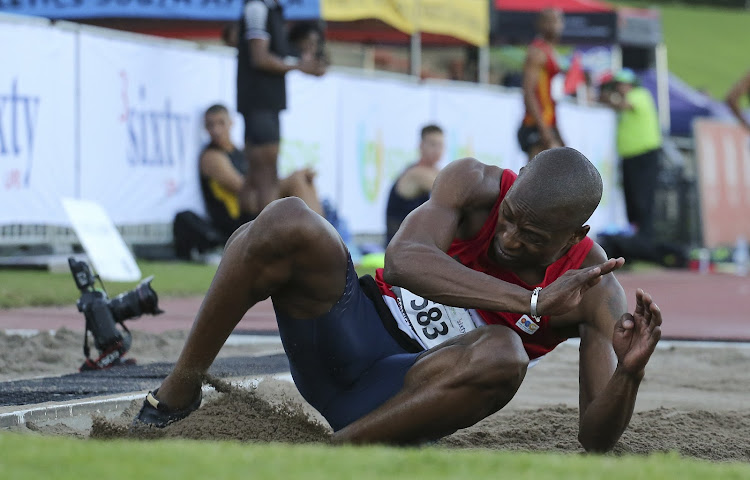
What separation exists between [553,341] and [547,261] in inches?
12.9

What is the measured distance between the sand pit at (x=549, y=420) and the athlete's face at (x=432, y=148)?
16.5ft

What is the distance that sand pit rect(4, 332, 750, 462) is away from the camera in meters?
Result: 3.94

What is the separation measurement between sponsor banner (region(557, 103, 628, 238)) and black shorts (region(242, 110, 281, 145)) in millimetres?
8203

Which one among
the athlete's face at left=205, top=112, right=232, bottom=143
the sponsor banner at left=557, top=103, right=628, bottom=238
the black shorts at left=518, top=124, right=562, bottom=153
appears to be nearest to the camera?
the athlete's face at left=205, top=112, right=232, bottom=143

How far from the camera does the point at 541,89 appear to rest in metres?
12.2

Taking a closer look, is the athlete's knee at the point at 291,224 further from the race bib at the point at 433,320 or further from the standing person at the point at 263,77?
the standing person at the point at 263,77

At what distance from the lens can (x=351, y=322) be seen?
377cm

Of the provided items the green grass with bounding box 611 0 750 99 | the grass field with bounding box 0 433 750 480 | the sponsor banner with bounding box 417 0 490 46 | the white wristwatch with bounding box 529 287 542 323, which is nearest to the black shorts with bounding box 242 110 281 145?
the sponsor banner with bounding box 417 0 490 46

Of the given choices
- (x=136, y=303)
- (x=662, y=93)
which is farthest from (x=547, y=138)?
(x=662, y=93)

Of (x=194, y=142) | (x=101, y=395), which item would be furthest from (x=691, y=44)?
(x=101, y=395)

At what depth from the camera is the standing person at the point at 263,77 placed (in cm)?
1016

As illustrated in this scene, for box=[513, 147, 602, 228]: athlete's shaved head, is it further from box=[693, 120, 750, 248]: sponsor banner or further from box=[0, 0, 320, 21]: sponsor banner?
box=[693, 120, 750, 248]: sponsor banner

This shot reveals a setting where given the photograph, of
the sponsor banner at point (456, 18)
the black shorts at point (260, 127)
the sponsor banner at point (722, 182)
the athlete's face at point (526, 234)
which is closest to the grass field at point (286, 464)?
the athlete's face at point (526, 234)

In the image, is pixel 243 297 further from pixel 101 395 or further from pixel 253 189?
pixel 253 189
